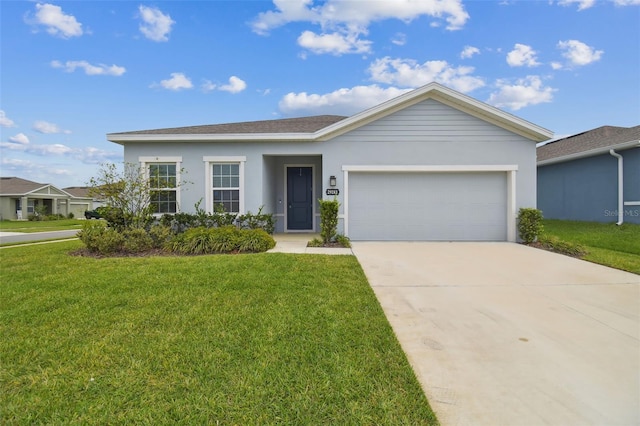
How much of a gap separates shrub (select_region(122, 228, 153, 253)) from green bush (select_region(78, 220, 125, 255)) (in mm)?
147

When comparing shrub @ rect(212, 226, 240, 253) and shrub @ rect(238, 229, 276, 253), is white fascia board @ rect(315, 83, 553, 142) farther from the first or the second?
shrub @ rect(212, 226, 240, 253)

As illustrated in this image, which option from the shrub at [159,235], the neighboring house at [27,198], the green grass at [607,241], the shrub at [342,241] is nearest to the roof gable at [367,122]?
the shrub at [159,235]

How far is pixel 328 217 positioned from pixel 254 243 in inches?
82.4

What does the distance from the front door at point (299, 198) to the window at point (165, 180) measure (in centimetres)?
372

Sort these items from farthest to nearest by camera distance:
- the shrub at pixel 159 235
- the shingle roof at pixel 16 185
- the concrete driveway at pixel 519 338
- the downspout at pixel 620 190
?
the shingle roof at pixel 16 185, the downspout at pixel 620 190, the shrub at pixel 159 235, the concrete driveway at pixel 519 338

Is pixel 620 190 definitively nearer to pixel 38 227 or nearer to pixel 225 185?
pixel 225 185

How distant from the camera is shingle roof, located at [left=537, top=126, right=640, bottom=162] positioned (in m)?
12.0

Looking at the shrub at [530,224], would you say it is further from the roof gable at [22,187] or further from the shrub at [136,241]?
the roof gable at [22,187]

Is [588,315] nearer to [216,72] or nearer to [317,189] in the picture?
[317,189]

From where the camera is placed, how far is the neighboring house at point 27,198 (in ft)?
97.5

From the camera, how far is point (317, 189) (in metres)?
11.4

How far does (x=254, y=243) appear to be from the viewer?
25.1ft

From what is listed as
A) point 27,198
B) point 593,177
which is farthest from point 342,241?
point 27,198

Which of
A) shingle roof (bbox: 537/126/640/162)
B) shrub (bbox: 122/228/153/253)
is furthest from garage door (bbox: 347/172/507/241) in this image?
shingle roof (bbox: 537/126/640/162)
